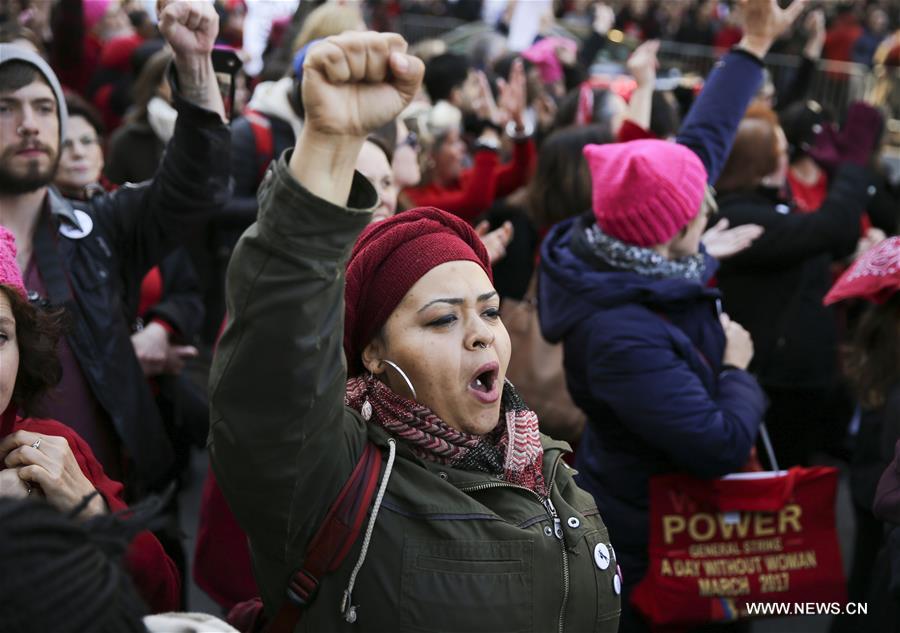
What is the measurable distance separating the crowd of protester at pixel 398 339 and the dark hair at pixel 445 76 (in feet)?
5.08

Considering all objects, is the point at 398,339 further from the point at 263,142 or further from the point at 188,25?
the point at 263,142

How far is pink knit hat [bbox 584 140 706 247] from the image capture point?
9.75 ft

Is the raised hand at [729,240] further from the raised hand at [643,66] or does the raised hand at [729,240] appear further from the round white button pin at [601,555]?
the round white button pin at [601,555]

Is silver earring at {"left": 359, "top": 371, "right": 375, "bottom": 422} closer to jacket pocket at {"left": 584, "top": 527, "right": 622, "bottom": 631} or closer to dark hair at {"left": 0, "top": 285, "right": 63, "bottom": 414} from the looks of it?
jacket pocket at {"left": 584, "top": 527, "right": 622, "bottom": 631}

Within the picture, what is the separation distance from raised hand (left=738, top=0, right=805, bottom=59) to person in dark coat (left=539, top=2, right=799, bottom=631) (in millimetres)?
751

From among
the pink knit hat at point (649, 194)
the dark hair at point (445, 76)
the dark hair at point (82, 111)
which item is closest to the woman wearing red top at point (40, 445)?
the pink knit hat at point (649, 194)

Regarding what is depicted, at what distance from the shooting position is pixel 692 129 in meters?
3.54

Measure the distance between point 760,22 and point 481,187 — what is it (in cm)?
156

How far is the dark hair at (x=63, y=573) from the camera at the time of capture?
1229 mm

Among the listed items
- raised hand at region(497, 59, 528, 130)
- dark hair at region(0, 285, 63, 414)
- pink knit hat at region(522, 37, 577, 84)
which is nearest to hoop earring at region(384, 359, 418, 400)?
dark hair at region(0, 285, 63, 414)

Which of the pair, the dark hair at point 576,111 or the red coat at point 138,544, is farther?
the dark hair at point 576,111

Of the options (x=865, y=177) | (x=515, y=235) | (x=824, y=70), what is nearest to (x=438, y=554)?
(x=515, y=235)

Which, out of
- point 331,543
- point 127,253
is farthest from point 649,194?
point 331,543

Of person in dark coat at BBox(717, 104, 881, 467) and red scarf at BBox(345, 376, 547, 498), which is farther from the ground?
red scarf at BBox(345, 376, 547, 498)
